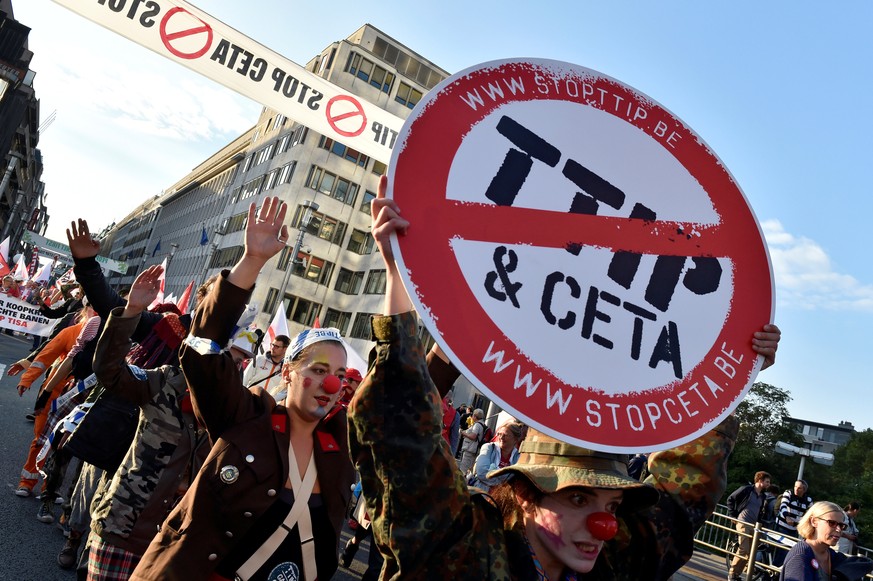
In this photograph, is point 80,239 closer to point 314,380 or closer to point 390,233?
point 314,380

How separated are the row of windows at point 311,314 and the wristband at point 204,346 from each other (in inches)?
1632

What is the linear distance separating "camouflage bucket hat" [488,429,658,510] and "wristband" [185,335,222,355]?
130 centimetres

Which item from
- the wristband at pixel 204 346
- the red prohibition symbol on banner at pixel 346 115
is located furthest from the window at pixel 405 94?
the wristband at pixel 204 346

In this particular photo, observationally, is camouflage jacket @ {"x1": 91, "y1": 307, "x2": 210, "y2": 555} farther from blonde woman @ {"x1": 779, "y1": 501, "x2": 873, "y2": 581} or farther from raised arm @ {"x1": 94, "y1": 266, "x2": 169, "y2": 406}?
blonde woman @ {"x1": 779, "y1": 501, "x2": 873, "y2": 581}

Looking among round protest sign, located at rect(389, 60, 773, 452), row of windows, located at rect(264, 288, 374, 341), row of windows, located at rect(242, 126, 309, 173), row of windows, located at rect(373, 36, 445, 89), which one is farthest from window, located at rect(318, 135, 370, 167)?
round protest sign, located at rect(389, 60, 773, 452)

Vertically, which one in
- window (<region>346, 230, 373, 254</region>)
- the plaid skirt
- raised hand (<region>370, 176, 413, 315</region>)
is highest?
window (<region>346, 230, 373, 254</region>)

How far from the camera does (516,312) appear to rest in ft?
5.20

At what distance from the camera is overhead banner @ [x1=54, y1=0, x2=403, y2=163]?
6.25 metres

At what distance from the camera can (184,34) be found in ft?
21.2

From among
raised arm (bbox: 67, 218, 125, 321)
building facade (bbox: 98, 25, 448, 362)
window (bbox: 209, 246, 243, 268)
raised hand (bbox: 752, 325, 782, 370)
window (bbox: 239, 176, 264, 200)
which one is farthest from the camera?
window (bbox: 239, 176, 264, 200)

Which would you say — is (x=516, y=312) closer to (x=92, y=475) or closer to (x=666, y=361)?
(x=666, y=361)

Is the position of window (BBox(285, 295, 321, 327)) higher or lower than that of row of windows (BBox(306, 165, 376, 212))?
lower

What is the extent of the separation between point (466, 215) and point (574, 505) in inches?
30.5

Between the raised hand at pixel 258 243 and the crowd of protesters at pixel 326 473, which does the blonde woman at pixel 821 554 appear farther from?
the raised hand at pixel 258 243
